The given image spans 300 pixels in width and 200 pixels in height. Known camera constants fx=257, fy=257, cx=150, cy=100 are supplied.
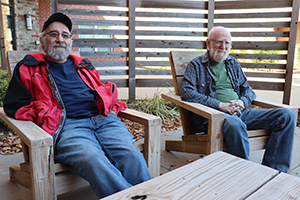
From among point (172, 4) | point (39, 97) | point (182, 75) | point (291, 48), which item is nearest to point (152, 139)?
point (39, 97)

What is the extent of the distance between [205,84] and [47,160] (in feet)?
4.99

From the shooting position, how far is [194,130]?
2.39 metres

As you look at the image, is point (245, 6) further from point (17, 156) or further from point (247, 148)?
point (17, 156)

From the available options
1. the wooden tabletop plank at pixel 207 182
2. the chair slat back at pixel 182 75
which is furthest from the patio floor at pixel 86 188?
the wooden tabletop plank at pixel 207 182

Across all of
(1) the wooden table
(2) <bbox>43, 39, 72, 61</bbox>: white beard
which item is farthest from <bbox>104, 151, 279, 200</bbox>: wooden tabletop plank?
(2) <bbox>43, 39, 72, 61</bbox>: white beard

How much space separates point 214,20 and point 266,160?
3353mm

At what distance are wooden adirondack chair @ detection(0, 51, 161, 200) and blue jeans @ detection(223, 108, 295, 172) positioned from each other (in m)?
0.57

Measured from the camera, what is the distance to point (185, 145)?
232 cm

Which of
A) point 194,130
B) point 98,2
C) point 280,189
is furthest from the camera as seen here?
point 98,2

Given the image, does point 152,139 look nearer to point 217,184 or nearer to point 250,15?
point 217,184

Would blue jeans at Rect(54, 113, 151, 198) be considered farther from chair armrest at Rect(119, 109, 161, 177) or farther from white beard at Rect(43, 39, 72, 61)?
white beard at Rect(43, 39, 72, 61)

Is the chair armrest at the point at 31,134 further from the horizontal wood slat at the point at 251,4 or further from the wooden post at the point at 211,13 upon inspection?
the horizontal wood slat at the point at 251,4

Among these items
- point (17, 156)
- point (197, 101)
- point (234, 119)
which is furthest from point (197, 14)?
point (17, 156)

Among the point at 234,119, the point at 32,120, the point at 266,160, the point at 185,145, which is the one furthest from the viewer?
the point at 185,145
